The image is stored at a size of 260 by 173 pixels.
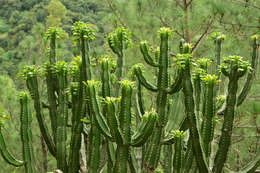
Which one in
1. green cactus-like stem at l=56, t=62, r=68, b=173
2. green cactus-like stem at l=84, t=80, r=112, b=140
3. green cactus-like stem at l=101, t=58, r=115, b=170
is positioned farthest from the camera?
green cactus-like stem at l=56, t=62, r=68, b=173

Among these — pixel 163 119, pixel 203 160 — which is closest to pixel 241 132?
pixel 163 119

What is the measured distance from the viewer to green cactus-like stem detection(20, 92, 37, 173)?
12.6 feet

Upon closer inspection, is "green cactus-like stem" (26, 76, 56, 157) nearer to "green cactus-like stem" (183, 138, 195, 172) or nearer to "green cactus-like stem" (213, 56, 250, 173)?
"green cactus-like stem" (183, 138, 195, 172)

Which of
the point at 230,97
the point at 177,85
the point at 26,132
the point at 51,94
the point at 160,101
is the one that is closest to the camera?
the point at 230,97

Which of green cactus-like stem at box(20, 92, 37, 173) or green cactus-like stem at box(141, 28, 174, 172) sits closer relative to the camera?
green cactus-like stem at box(141, 28, 174, 172)

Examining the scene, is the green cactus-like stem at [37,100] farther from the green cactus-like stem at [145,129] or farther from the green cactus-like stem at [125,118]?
the green cactus-like stem at [145,129]

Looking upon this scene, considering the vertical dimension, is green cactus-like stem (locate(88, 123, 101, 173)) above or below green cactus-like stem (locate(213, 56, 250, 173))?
below

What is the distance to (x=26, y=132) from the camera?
3.85 metres

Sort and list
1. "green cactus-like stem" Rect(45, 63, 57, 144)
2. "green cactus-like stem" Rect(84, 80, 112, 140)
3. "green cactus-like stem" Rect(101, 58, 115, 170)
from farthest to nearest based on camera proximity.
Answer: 1. "green cactus-like stem" Rect(45, 63, 57, 144)
2. "green cactus-like stem" Rect(101, 58, 115, 170)
3. "green cactus-like stem" Rect(84, 80, 112, 140)

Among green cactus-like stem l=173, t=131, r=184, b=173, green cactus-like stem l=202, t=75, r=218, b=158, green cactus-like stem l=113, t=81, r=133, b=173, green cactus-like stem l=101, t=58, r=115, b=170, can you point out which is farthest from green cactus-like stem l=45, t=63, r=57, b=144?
green cactus-like stem l=202, t=75, r=218, b=158

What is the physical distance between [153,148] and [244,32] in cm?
453

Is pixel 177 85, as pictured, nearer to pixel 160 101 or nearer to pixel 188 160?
pixel 160 101

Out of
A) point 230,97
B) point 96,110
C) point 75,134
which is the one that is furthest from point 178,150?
Answer: point 75,134

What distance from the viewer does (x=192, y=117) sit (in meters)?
3.02
